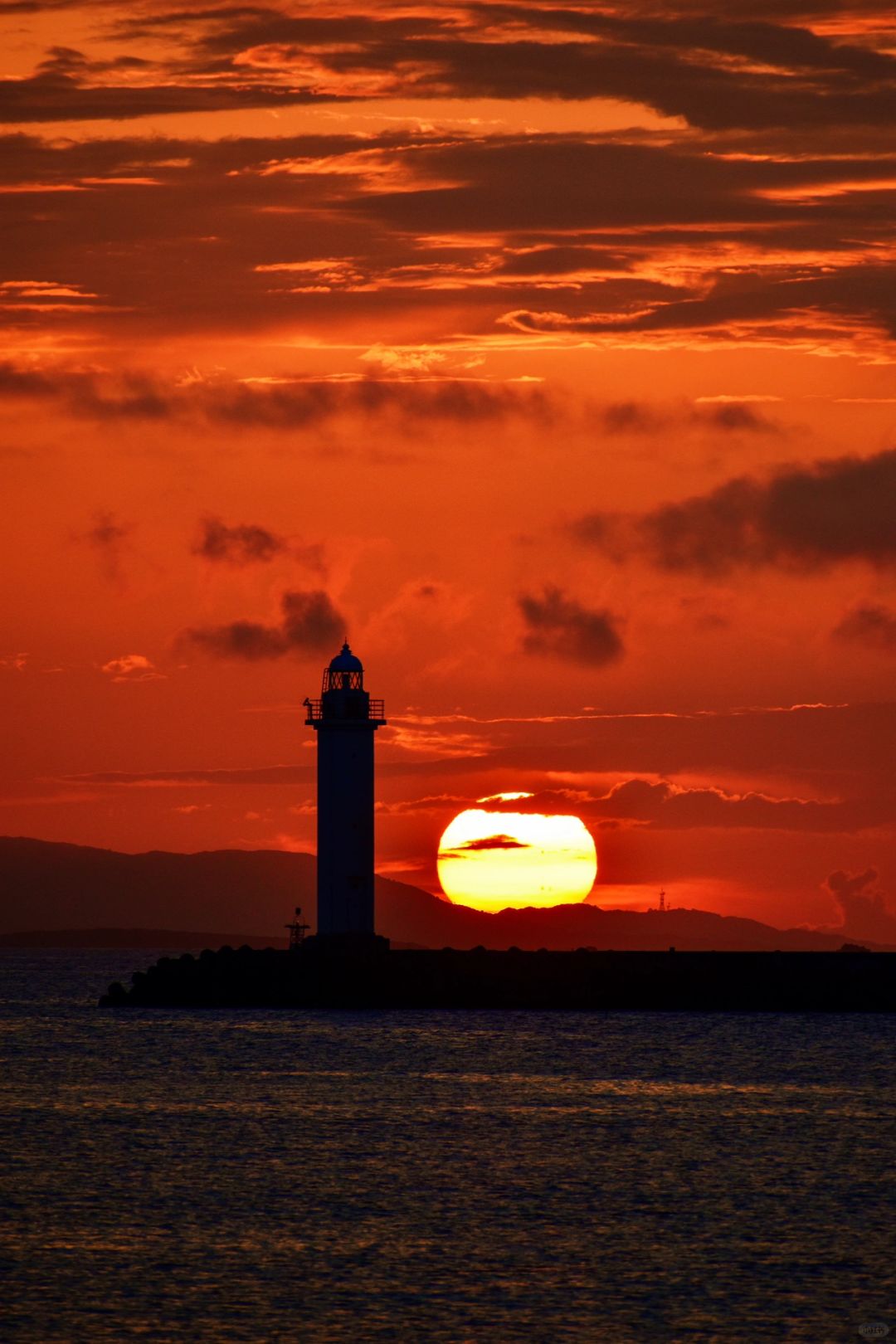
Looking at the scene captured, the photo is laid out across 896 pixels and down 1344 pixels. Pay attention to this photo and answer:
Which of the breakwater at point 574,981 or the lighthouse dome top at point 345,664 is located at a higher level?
the lighthouse dome top at point 345,664

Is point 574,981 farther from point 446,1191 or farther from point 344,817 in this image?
point 446,1191

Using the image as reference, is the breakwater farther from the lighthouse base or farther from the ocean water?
the ocean water

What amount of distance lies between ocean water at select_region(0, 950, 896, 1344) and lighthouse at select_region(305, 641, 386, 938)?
4243 mm

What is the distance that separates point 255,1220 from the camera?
1558 inches

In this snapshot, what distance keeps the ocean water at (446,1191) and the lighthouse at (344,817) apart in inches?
167

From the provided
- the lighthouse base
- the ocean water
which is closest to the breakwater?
the lighthouse base

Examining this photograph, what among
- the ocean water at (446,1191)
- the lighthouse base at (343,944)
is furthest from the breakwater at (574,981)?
the ocean water at (446,1191)

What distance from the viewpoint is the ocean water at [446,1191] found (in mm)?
32531

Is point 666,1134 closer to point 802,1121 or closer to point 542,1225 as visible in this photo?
point 802,1121

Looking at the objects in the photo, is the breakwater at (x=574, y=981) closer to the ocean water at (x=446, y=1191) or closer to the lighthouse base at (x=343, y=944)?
the lighthouse base at (x=343, y=944)

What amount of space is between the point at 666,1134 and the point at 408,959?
92.7 ft

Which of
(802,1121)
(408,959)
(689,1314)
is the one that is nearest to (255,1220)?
(689,1314)

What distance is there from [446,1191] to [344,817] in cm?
3185

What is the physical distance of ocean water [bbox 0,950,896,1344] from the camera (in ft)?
107
